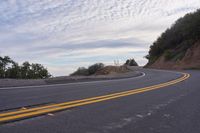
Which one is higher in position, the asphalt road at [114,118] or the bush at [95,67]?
the bush at [95,67]

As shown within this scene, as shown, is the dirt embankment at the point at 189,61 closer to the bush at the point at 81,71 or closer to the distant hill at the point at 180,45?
the distant hill at the point at 180,45

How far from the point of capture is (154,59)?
66875mm

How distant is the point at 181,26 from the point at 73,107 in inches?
2200

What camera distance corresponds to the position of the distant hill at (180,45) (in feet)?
168

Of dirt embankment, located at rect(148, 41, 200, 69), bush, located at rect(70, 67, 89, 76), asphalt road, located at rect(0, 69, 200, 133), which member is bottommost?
asphalt road, located at rect(0, 69, 200, 133)

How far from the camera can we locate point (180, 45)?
60344 millimetres

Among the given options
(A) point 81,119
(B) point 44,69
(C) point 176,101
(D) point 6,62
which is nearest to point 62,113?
(A) point 81,119

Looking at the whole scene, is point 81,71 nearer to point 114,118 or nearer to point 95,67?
point 95,67

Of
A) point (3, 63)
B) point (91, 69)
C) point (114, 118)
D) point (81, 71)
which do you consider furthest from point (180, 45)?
point (114, 118)

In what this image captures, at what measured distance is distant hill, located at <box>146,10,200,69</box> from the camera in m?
51.1

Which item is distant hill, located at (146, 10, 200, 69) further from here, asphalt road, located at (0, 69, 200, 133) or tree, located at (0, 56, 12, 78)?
asphalt road, located at (0, 69, 200, 133)

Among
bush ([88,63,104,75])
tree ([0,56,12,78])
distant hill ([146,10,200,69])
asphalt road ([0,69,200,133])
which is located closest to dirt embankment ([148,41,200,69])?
distant hill ([146,10,200,69])

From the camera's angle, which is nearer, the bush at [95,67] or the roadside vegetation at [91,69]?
the roadside vegetation at [91,69]

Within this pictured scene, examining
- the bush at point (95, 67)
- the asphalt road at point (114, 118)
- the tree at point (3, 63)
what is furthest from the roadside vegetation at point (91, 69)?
the asphalt road at point (114, 118)
